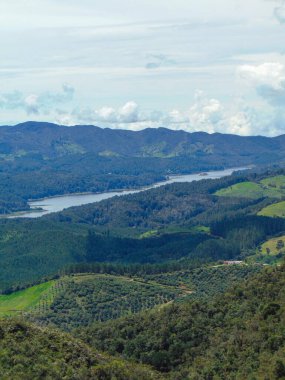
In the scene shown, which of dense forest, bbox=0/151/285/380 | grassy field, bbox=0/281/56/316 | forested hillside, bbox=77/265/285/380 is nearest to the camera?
dense forest, bbox=0/151/285/380

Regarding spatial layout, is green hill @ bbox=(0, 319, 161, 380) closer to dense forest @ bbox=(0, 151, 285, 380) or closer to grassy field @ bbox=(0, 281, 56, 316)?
dense forest @ bbox=(0, 151, 285, 380)

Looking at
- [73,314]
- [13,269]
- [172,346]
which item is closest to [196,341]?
[172,346]

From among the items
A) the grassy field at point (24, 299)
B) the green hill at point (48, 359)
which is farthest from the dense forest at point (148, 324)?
the grassy field at point (24, 299)

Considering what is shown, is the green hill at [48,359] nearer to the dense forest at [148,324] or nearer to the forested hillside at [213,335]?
the dense forest at [148,324]

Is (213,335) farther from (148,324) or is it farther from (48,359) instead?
(48,359)

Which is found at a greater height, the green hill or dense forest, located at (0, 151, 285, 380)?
the green hill

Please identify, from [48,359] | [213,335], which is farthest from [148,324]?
[48,359]

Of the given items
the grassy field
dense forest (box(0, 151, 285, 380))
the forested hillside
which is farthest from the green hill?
the grassy field

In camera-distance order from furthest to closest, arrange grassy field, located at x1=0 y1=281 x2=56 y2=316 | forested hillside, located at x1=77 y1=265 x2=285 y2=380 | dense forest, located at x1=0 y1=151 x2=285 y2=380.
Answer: grassy field, located at x1=0 y1=281 x2=56 y2=316 < forested hillside, located at x1=77 y1=265 x2=285 y2=380 < dense forest, located at x1=0 y1=151 x2=285 y2=380

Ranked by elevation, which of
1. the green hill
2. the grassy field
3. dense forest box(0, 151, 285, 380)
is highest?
the green hill
